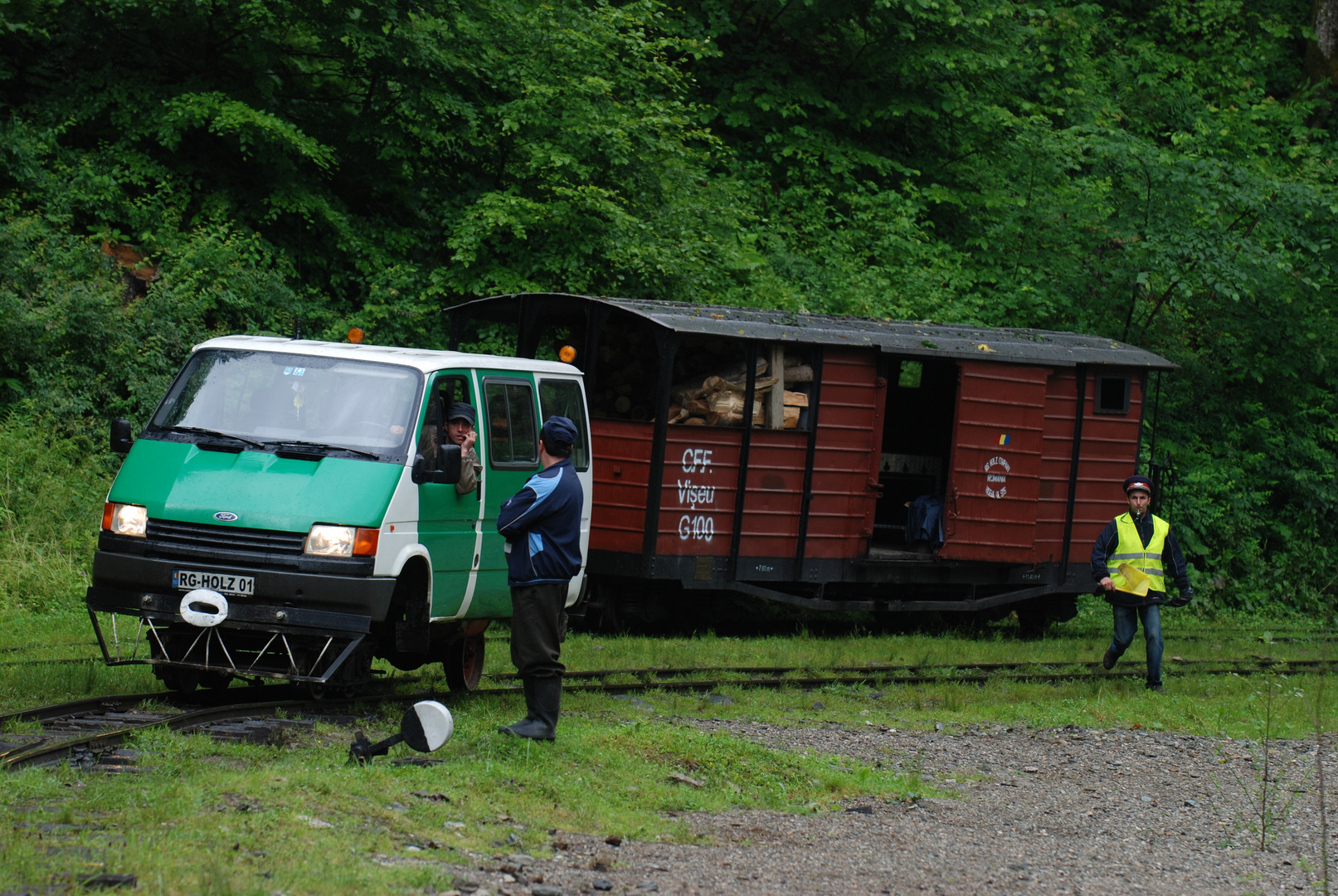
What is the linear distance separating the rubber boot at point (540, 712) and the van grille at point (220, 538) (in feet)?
4.98

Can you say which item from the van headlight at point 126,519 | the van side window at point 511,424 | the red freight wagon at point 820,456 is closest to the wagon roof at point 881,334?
the red freight wagon at point 820,456

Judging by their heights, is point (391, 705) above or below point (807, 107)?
below

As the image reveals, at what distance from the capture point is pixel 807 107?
24219 mm

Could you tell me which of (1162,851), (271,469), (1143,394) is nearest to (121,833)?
(271,469)

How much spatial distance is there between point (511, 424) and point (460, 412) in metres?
0.60

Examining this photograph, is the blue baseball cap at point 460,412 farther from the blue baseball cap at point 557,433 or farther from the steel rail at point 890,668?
the steel rail at point 890,668

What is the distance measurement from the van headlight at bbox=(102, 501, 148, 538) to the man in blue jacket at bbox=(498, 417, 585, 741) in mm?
2098

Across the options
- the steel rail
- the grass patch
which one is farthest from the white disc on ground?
the steel rail

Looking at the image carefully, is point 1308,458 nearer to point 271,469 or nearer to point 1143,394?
point 1143,394

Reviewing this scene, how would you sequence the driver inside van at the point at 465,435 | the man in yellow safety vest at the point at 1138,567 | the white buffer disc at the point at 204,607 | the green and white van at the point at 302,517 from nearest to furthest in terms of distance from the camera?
the white buffer disc at the point at 204,607, the green and white van at the point at 302,517, the driver inside van at the point at 465,435, the man in yellow safety vest at the point at 1138,567

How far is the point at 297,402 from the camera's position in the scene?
8234 mm

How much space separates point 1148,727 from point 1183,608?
9454mm

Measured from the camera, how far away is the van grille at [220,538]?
753 cm

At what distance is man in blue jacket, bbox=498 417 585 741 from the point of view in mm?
7477
